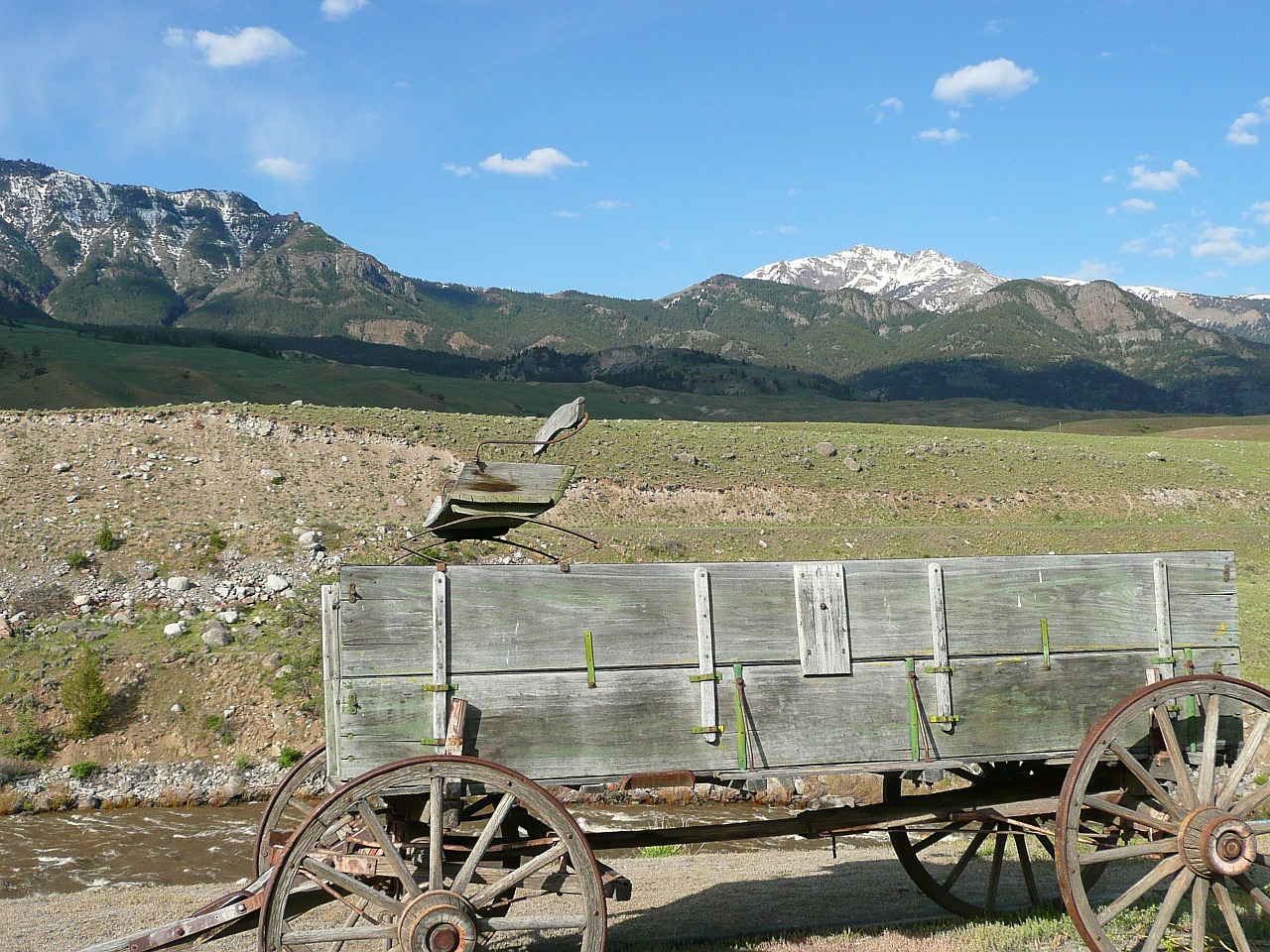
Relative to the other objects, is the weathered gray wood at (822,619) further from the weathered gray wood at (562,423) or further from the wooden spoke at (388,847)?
the wooden spoke at (388,847)

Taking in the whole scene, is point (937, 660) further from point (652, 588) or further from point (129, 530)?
point (129, 530)

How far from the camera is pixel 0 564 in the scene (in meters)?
22.0

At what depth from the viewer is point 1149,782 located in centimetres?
547

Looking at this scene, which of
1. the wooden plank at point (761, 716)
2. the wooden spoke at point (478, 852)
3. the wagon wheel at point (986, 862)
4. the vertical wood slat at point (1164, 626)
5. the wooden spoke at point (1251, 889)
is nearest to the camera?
the wooden spoke at point (478, 852)

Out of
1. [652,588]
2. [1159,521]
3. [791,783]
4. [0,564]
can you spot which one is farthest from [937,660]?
[1159,521]

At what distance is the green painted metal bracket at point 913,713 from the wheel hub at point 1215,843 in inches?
58.5

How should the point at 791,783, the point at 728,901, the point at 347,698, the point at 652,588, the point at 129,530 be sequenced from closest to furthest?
the point at 347,698 < the point at 652,588 < the point at 728,901 < the point at 791,783 < the point at 129,530

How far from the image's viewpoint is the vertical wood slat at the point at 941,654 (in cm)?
574

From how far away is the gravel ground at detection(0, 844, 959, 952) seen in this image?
7398 millimetres

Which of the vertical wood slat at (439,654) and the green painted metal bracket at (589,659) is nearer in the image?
the vertical wood slat at (439,654)

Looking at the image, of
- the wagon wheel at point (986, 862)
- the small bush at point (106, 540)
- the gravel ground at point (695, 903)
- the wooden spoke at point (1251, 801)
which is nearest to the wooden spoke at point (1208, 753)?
the wooden spoke at point (1251, 801)

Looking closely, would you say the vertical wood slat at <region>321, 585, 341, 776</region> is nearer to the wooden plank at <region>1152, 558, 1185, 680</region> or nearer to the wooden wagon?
the wooden wagon

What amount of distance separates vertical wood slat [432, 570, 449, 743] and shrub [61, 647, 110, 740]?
46.1ft

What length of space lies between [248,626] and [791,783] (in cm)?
1148
